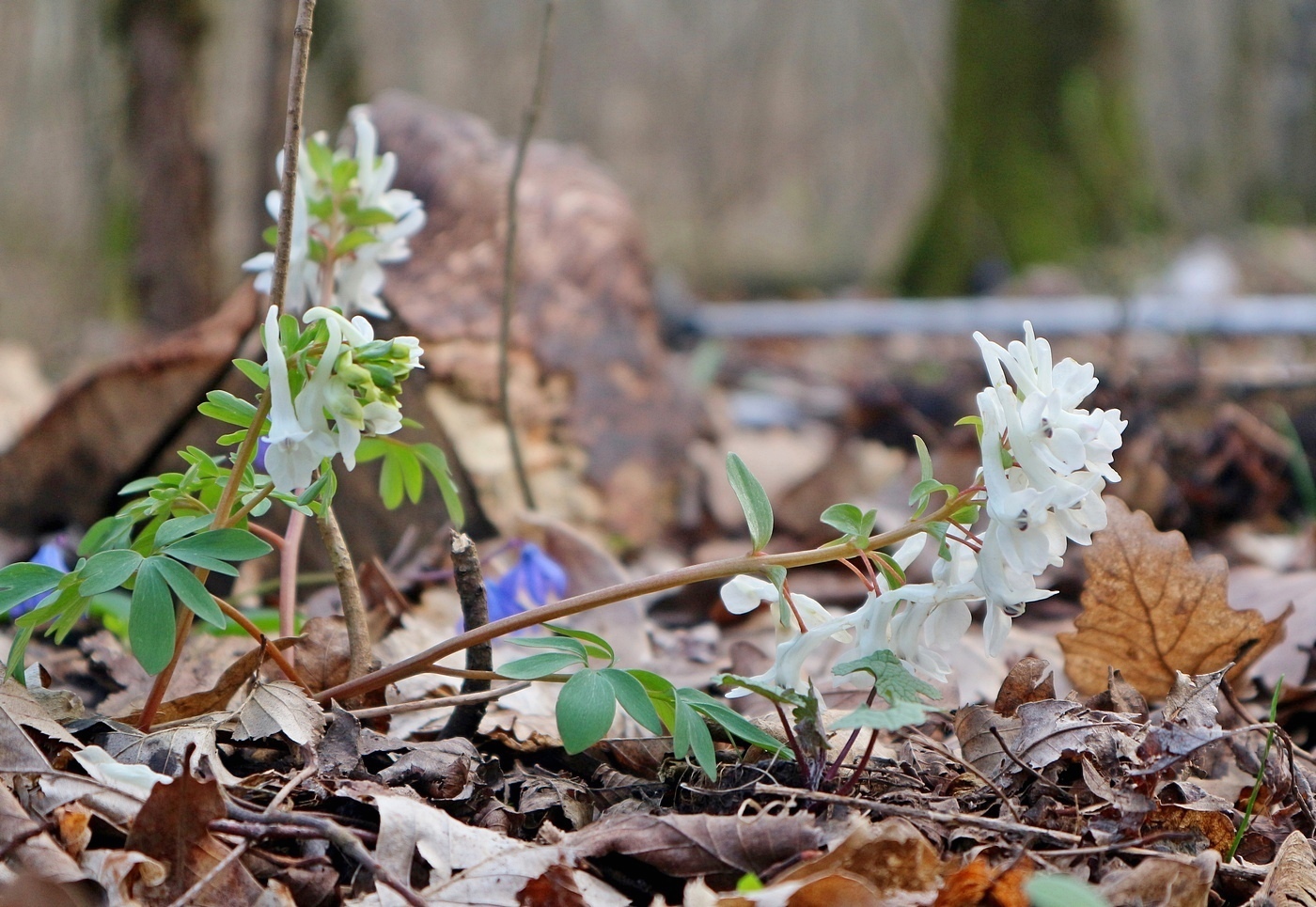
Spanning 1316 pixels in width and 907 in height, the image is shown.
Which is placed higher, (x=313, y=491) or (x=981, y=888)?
(x=313, y=491)

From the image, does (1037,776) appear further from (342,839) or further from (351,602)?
(351,602)

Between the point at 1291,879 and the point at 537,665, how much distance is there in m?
0.84

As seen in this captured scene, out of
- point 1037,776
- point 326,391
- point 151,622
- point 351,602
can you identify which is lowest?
point 1037,776

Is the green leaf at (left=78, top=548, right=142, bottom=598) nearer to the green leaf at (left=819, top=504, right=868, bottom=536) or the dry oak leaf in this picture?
the green leaf at (left=819, top=504, right=868, bottom=536)

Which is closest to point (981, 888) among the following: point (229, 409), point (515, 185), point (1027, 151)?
point (229, 409)

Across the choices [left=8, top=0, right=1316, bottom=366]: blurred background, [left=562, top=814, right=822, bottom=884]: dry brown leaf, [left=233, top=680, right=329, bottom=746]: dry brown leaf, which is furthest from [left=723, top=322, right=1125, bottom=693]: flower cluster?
[left=8, top=0, right=1316, bottom=366]: blurred background

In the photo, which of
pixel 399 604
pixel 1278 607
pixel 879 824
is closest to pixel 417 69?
pixel 399 604

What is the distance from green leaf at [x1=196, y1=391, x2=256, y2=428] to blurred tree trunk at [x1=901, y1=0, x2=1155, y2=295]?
6.76 meters

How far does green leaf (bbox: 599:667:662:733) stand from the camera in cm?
115

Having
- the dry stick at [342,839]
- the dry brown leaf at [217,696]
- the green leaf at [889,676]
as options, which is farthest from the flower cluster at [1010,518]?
the dry brown leaf at [217,696]

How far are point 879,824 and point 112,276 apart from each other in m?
5.16

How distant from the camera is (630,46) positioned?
7.31m

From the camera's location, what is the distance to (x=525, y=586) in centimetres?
200

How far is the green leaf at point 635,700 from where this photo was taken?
45.1 inches
